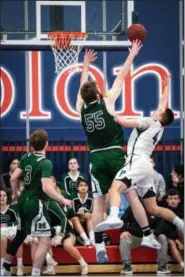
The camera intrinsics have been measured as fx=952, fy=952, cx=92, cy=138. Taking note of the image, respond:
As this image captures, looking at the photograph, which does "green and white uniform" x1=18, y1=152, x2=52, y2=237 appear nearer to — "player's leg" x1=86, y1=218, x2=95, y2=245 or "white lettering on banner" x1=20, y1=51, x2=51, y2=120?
"player's leg" x1=86, y1=218, x2=95, y2=245

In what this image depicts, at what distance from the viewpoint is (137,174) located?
384 inches

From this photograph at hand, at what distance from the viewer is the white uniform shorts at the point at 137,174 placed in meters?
9.63

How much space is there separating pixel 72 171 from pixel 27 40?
5.94 ft

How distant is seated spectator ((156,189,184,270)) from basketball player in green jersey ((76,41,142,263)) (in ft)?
6.56

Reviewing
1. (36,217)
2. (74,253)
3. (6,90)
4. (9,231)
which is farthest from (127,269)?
(6,90)

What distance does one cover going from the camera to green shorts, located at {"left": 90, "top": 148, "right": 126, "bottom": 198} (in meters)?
9.64

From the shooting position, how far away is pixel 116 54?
1572 centimetres

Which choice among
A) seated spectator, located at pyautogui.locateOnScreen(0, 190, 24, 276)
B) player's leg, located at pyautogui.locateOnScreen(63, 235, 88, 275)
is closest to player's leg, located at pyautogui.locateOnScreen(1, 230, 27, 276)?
seated spectator, located at pyautogui.locateOnScreen(0, 190, 24, 276)

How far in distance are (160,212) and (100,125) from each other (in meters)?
1.47

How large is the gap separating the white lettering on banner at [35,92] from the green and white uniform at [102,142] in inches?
229

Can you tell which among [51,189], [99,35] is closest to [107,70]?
[99,35]

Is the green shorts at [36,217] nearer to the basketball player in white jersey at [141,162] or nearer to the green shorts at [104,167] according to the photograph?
the green shorts at [104,167]

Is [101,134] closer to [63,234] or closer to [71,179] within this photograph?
[63,234]

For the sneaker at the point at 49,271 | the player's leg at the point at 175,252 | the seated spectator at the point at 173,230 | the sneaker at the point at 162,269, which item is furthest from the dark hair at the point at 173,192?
the sneaker at the point at 49,271
